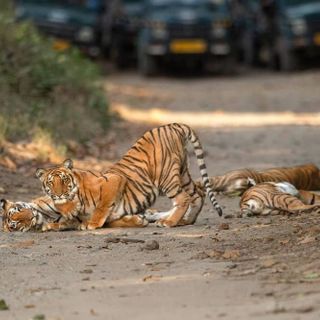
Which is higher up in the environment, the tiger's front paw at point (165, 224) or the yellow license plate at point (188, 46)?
the yellow license plate at point (188, 46)

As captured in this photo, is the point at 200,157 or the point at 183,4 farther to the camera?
the point at 183,4

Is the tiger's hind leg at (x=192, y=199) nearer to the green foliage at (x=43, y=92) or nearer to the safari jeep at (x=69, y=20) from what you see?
the green foliage at (x=43, y=92)

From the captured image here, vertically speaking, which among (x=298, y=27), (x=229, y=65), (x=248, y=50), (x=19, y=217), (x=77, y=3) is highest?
(x=77, y=3)

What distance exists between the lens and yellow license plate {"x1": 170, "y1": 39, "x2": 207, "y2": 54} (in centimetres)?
3106

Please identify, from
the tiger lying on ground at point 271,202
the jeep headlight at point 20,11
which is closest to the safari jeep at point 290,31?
the jeep headlight at point 20,11

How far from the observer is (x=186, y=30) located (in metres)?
31.1

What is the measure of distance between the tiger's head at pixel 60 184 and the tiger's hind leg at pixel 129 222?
45cm

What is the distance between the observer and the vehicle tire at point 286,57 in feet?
107

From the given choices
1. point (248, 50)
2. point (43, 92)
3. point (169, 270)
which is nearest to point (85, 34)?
point (248, 50)

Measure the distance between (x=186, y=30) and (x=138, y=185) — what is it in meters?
20.5

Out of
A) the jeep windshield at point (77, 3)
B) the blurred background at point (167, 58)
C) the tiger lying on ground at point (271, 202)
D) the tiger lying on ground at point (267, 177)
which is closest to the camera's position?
the tiger lying on ground at point (271, 202)

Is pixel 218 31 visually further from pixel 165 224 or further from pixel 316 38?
pixel 165 224

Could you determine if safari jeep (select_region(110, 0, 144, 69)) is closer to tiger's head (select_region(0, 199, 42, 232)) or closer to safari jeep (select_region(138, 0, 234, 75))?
safari jeep (select_region(138, 0, 234, 75))

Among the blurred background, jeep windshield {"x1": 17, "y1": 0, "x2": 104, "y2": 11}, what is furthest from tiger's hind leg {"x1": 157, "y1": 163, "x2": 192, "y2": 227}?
jeep windshield {"x1": 17, "y1": 0, "x2": 104, "y2": 11}
